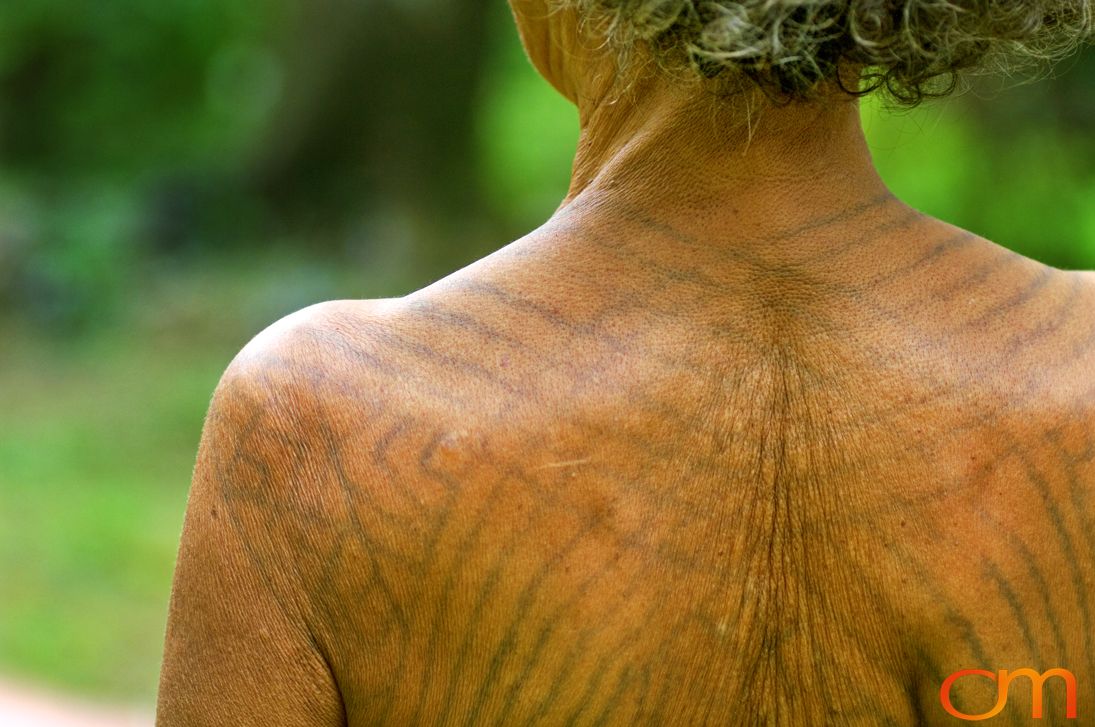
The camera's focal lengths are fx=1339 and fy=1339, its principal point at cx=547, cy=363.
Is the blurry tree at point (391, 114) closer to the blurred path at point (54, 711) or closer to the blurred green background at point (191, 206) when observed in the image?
the blurred green background at point (191, 206)

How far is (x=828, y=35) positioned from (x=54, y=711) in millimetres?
4437

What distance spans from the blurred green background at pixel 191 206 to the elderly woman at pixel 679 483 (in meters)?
3.23

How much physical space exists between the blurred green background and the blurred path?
12 centimetres

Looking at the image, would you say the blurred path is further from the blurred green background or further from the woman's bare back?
the woman's bare back

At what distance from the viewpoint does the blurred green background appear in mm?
6402

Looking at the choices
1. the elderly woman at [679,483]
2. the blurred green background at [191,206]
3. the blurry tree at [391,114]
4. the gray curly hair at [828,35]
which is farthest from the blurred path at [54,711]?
the blurry tree at [391,114]

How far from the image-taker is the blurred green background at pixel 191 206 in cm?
640

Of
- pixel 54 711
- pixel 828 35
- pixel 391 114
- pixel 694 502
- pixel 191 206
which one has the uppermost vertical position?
pixel 828 35

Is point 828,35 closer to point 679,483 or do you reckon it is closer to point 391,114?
point 679,483

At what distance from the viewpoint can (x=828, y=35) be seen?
4.46 ft

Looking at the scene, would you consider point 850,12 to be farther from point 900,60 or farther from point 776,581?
point 776,581

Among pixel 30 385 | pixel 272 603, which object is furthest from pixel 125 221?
pixel 272 603

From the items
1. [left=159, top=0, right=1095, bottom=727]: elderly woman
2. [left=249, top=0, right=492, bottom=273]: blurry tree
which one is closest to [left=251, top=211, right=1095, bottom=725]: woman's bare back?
[left=159, top=0, right=1095, bottom=727]: elderly woman

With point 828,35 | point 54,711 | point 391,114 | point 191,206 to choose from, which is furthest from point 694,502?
point 191,206
